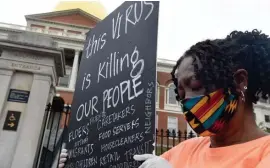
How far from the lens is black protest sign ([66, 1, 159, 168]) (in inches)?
77.0

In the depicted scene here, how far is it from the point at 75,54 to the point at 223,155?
3109 centimetres

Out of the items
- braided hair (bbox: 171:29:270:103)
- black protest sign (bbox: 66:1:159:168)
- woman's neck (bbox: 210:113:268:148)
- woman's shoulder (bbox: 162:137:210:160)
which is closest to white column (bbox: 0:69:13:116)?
black protest sign (bbox: 66:1:159:168)

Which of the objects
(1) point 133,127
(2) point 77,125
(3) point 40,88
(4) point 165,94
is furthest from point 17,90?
(4) point 165,94

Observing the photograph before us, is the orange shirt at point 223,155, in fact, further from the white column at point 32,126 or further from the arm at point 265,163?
the white column at point 32,126

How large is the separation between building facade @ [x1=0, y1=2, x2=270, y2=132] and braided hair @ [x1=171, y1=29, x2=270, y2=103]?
2546 centimetres

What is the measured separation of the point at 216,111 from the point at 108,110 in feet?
3.55

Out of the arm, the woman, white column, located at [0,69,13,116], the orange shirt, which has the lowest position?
the arm

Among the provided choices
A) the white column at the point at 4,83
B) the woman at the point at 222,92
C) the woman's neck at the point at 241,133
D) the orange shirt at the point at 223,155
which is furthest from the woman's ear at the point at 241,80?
the white column at the point at 4,83

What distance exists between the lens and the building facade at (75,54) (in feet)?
95.5

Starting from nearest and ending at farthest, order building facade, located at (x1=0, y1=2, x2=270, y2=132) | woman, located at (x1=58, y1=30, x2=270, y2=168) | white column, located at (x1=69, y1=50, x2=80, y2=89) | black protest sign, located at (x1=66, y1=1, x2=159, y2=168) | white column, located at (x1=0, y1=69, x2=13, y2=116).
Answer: woman, located at (x1=58, y1=30, x2=270, y2=168)
black protest sign, located at (x1=66, y1=1, x2=159, y2=168)
white column, located at (x1=0, y1=69, x2=13, y2=116)
white column, located at (x1=69, y1=50, x2=80, y2=89)
building facade, located at (x1=0, y1=2, x2=270, y2=132)

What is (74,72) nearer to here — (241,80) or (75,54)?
(75,54)

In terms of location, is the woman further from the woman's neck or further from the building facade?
the building facade

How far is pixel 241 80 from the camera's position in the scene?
4.71 ft

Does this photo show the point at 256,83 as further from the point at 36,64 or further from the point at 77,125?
the point at 36,64
